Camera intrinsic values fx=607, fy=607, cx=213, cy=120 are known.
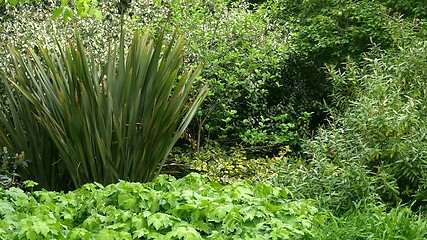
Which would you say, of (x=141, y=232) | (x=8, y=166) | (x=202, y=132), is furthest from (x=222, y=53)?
(x=141, y=232)

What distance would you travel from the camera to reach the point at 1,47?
722 cm

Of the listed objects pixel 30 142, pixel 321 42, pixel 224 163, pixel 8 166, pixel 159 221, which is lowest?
pixel 224 163

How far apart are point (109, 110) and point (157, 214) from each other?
6.62ft

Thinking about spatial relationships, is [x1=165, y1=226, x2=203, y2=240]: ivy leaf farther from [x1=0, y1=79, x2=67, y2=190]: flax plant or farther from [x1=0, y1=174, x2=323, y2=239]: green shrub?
[x1=0, y1=79, x2=67, y2=190]: flax plant

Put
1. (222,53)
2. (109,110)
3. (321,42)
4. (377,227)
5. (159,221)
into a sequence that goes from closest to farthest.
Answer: (159,221)
(377,227)
(109,110)
(222,53)
(321,42)

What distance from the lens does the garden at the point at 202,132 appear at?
3.86m

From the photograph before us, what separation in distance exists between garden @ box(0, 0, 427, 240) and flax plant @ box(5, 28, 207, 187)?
0.01 m

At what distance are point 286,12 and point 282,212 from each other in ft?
28.3

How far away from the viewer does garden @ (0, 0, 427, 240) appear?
3.86 m

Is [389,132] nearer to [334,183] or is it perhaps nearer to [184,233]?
[334,183]

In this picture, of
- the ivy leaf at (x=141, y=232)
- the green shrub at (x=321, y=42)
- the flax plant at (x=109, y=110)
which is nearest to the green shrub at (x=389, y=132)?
the flax plant at (x=109, y=110)

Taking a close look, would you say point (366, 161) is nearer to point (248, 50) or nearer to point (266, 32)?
point (248, 50)

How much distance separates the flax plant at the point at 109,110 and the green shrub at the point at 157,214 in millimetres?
1182

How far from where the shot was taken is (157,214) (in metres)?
3.61
